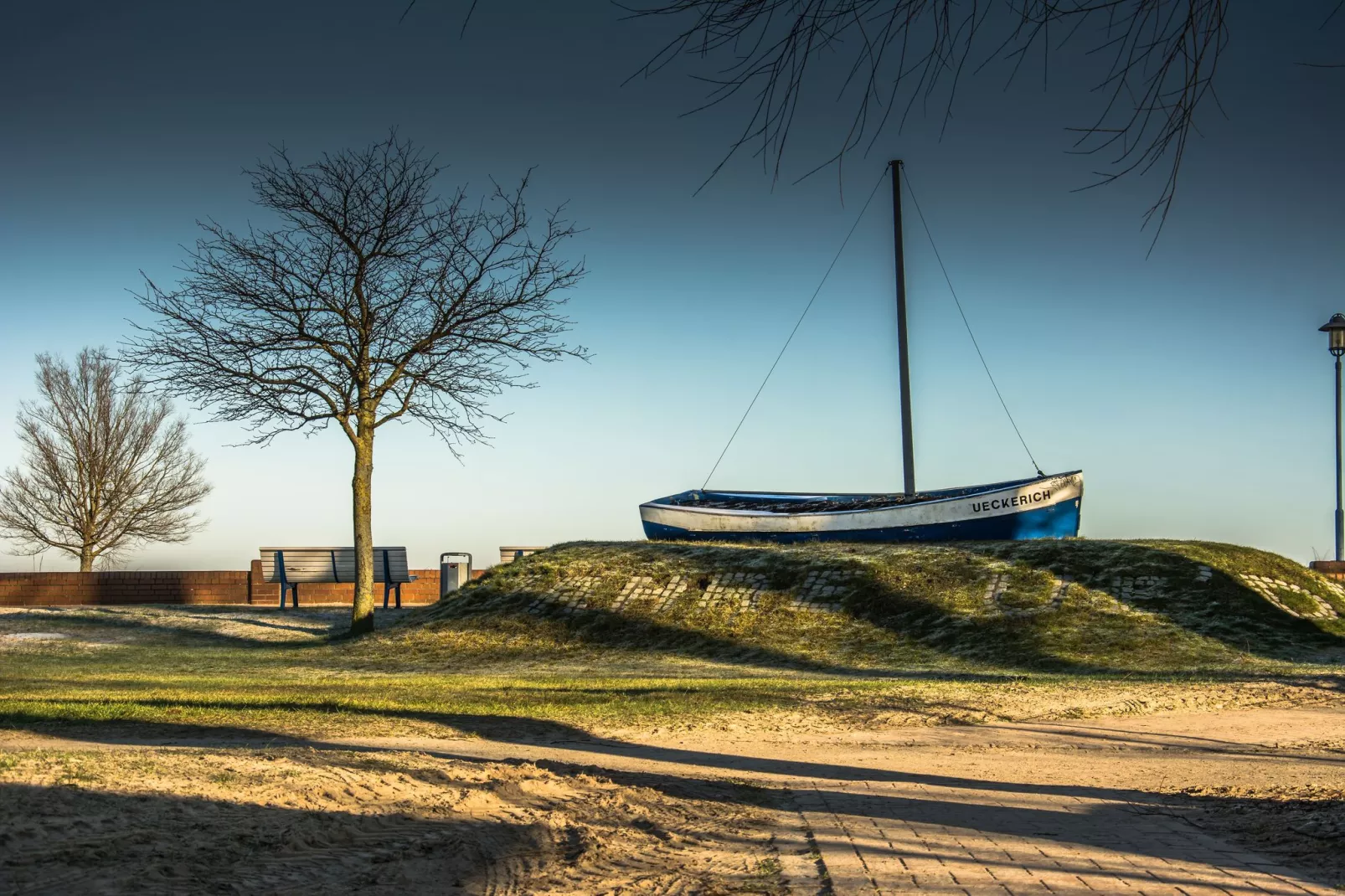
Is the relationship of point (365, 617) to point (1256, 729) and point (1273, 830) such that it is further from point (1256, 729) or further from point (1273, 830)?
point (1273, 830)

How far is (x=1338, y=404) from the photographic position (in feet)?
68.6

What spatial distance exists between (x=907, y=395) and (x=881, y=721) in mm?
16373

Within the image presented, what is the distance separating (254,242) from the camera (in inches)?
741

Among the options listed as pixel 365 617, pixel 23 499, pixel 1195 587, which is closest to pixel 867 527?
pixel 1195 587

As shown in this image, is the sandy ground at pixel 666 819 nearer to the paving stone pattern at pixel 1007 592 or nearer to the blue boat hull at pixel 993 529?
the paving stone pattern at pixel 1007 592

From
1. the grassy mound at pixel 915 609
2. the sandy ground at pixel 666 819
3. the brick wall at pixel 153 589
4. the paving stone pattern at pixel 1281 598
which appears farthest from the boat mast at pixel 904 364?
the sandy ground at pixel 666 819

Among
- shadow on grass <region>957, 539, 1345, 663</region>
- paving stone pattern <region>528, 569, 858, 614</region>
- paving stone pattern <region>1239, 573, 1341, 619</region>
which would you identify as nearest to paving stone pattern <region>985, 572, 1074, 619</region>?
shadow on grass <region>957, 539, 1345, 663</region>

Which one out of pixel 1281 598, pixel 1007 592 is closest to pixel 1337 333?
pixel 1281 598

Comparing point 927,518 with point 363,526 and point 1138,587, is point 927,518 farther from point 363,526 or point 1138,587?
point 363,526

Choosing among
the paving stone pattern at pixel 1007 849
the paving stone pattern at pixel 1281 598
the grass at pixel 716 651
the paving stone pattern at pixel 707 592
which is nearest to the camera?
the paving stone pattern at pixel 1007 849

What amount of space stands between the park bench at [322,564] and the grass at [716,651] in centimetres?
89

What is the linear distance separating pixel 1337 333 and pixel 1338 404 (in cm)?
142

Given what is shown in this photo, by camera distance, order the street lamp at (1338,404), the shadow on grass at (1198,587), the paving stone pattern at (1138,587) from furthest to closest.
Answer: the street lamp at (1338,404)
the paving stone pattern at (1138,587)
the shadow on grass at (1198,587)

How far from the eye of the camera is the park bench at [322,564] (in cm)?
2188
